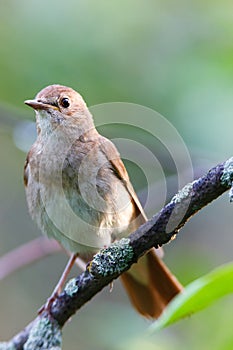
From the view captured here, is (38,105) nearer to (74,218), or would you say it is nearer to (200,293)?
(74,218)

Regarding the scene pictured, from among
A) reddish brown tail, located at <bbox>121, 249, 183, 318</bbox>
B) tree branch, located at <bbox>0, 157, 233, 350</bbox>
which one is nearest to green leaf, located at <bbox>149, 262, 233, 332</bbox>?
tree branch, located at <bbox>0, 157, 233, 350</bbox>

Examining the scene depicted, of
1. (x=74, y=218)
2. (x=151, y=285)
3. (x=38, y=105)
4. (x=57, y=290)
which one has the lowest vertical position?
(x=151, y=285)

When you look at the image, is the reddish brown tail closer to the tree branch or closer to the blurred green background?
the blurred green background

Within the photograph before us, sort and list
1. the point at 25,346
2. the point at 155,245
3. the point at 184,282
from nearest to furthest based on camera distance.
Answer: the point at 155,245, the point at 25,346, the point at 184,282

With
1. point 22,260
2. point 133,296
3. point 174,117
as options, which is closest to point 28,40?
point 174,117

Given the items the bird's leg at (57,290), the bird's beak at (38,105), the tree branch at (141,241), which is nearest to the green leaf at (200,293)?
the tree branch at (141,241)

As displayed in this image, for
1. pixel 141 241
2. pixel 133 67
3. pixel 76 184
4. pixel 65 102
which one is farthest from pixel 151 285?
pixel 141 241

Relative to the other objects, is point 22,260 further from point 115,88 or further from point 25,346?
point 115,88
